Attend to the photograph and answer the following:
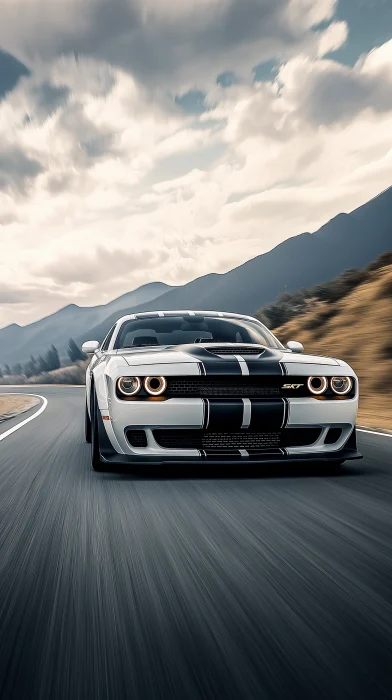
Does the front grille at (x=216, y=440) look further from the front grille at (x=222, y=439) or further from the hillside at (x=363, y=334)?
the hillside at (x=363, y=334)

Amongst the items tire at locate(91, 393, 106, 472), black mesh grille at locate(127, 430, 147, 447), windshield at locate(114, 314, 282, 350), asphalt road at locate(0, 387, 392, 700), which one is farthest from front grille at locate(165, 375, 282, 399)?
windshield at locate(114, 314, 282, 350)

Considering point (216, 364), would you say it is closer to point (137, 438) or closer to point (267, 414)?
point (267, 414)

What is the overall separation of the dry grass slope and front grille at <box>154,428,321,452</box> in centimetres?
711

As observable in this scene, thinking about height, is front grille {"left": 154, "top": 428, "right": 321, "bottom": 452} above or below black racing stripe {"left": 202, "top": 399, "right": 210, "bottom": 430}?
below

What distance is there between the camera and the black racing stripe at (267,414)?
536cm

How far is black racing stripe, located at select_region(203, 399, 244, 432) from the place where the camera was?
210 inches

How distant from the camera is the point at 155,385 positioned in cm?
550

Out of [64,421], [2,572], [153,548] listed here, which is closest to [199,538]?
[153,548]

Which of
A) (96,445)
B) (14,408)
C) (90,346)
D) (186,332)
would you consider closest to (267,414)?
(96,445)

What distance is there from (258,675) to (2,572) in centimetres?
155

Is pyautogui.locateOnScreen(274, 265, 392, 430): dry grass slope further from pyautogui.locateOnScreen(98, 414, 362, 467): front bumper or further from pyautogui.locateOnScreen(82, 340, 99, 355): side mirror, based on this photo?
pyautogui.locateOnScreen(98, 414, 362, 467): front bumper

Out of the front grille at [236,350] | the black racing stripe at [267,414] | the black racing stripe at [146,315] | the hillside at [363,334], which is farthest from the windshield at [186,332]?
the hillside at [363,334]

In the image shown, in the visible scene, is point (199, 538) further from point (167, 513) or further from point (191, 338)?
point (191, 338)

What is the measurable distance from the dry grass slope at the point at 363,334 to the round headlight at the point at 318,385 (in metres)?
6.89
